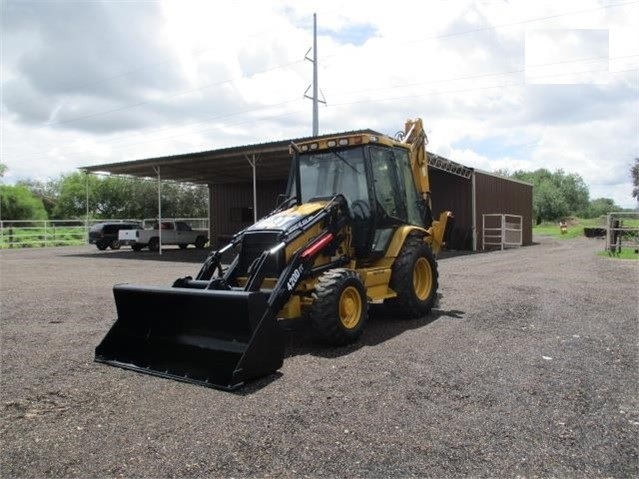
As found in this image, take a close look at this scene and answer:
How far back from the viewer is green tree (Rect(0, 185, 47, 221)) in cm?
4650

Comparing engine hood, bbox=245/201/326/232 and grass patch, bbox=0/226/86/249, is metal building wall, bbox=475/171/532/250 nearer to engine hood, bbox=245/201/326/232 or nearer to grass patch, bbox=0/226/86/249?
engine hood, bbox=245/201/326/232

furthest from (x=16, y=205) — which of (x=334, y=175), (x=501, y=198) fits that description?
(x=334, y=175)

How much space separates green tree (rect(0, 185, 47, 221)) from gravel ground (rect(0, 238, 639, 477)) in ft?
A: 146

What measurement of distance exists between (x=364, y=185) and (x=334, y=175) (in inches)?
20.9

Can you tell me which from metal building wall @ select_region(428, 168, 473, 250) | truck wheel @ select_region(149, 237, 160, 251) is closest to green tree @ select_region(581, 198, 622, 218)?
metal building wall @ select_region(428, 168, 473, 250)

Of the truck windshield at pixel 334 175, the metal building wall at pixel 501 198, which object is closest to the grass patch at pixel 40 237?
the metal building wall at pixel 501 198

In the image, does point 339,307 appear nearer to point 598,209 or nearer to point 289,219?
point 289,219

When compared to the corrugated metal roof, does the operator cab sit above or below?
below

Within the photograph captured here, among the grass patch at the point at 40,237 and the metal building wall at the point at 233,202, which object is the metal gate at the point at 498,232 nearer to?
the metal building wall at the point at 233,202

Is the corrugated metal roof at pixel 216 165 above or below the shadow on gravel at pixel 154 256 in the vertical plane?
above

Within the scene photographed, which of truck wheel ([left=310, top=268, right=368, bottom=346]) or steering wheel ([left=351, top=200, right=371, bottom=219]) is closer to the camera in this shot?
truck wheel ([left=310, top=268, right=368, bottom=346])

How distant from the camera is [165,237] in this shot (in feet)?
92.9

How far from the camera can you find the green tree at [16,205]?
46.5 metres

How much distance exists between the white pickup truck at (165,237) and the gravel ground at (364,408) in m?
19.8
